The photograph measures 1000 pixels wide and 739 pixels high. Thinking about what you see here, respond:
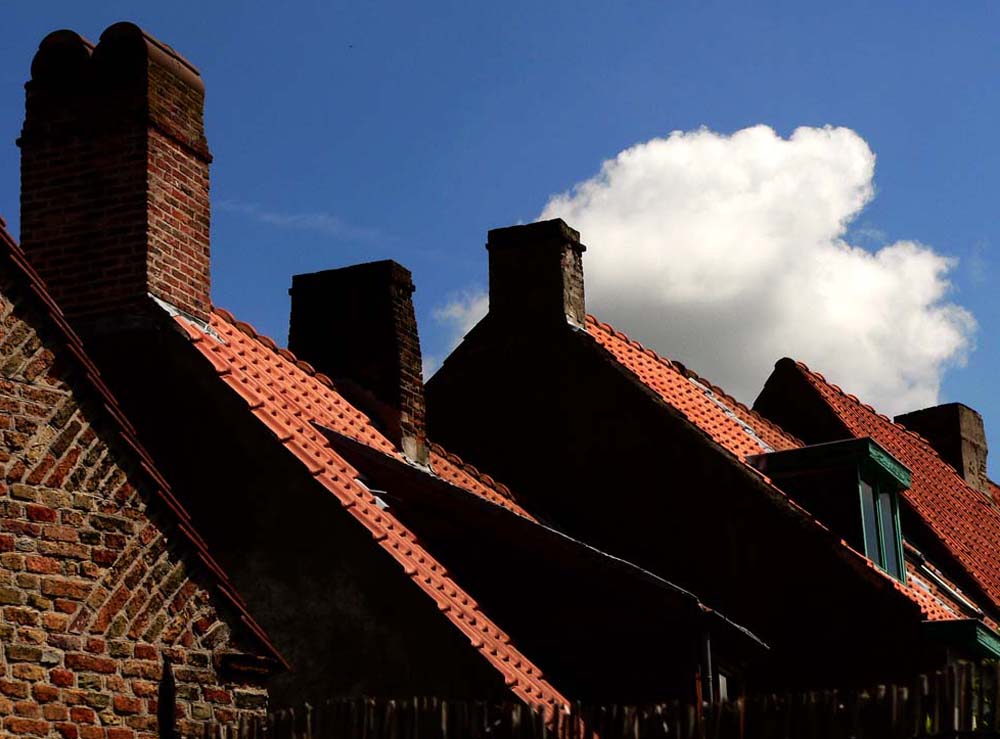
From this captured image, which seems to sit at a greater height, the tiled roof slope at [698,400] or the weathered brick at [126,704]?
the tiled roof slope at [698,400]

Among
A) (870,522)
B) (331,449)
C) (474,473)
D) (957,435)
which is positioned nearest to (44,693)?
→ (331,449)

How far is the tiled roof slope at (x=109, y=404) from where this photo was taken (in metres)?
10.3

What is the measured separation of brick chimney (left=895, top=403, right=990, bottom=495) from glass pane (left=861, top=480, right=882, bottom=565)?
8.30m

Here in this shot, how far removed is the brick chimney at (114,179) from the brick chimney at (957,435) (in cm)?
1655

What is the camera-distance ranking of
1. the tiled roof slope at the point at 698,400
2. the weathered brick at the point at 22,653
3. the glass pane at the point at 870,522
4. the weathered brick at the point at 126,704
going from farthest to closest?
the tiled roof slope at the point at 698,400, the glass pane at the point at 870,522, the weathered brick at the point at 126,704, the weathered brick at the point at 22,653

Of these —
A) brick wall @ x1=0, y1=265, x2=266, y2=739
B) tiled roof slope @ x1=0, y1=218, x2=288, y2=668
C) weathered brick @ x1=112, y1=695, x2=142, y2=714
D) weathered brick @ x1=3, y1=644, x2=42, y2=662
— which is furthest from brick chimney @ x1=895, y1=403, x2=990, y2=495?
weathered brick @ x1=3, y1=644, x2=42, y2=662

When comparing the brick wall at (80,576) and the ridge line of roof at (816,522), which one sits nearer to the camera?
the brick wall at (80,576)

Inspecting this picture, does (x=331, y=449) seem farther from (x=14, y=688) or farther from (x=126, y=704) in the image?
(x=14, y=688)

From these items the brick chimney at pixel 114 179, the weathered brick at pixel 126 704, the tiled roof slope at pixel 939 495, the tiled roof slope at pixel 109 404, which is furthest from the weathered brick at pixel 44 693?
the tiled roof slope at pixel 939 495

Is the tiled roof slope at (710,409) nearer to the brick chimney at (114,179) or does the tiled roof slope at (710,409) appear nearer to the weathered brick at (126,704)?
the brick chimney at (114,179)

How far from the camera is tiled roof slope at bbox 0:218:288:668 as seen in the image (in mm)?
10336

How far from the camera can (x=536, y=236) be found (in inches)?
853

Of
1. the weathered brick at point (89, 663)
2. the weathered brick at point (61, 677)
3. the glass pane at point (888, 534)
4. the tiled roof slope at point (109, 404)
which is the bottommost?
the weathered brick at point (61, 677)

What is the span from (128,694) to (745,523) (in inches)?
414
